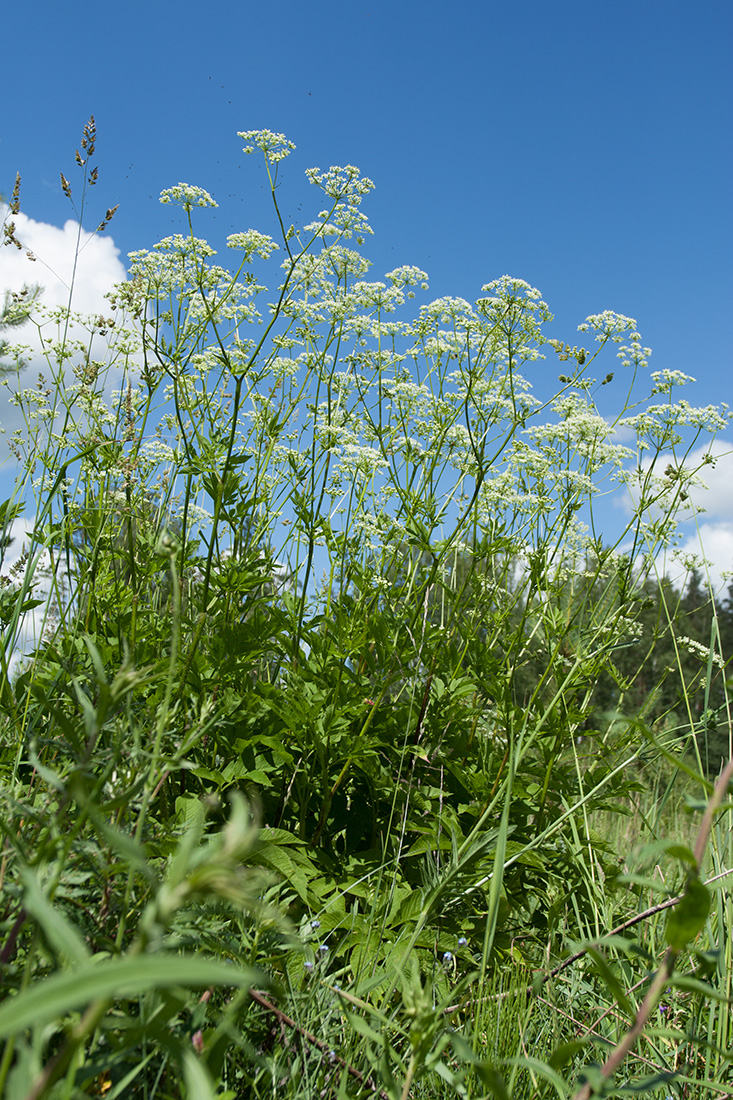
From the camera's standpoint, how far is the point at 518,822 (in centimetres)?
280

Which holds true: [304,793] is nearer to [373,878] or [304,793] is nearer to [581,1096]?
[373,878]

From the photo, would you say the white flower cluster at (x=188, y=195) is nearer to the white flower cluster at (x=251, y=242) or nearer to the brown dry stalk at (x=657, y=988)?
the white flower cluster at (x=251, y=242)

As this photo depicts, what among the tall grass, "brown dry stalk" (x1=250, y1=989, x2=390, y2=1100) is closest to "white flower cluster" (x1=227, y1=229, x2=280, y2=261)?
the tall grass

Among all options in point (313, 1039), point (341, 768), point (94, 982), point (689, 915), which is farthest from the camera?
point (341, 768)

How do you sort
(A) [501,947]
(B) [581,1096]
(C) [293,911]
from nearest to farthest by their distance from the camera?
1. (B) [581,1096]
2. (C) [293,911]
3. (A) [501,947]

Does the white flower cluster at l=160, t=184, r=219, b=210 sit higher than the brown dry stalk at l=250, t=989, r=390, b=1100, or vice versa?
the white flower cluster at l=160, t=184, r=219, b=210

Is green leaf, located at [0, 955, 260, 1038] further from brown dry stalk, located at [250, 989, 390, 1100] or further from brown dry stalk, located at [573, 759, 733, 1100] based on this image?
brown dry stalk, located at [250, 989, 390, 1100]

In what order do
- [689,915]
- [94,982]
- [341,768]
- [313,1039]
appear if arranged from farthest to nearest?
[341,768], [313,1039], [689,915], [94,982]

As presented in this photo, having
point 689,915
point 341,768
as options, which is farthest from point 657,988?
point 341,768

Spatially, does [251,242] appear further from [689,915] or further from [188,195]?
[689,915]

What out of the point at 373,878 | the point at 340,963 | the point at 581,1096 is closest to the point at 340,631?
the point at 373,878

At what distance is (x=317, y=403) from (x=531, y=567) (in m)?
1.35

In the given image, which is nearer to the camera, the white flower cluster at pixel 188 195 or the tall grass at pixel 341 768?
the tall grass at pixel 341 768

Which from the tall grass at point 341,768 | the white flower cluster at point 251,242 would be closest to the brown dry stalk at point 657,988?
the tall grass at point 341,768
